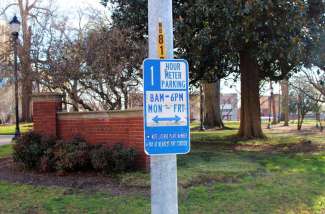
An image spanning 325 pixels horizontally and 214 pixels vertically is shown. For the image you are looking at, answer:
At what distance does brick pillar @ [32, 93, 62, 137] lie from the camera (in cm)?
1239

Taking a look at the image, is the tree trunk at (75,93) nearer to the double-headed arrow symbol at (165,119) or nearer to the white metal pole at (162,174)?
the white metal pole at (162,174)

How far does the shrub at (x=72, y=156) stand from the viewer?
10.4 metres

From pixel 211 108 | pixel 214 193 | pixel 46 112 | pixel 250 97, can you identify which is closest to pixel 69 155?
pixel 46 112

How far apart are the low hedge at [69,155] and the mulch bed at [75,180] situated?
0.69ft

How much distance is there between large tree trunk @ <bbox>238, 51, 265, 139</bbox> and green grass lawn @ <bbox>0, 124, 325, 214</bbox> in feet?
24.9

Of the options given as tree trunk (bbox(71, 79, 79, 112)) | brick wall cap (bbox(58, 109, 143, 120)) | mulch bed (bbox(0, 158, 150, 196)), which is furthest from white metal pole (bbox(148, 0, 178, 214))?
tree trunk (bbox(71, 79, 79, 112))

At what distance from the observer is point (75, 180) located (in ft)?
31.9

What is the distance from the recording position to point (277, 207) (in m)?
7.34

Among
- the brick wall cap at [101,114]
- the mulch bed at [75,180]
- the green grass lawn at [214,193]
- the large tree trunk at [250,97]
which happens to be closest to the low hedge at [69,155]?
the mulch bed at [75,180]

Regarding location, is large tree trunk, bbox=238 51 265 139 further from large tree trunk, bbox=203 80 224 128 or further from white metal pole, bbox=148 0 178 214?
white metal pole, bbox=148 0 178 214

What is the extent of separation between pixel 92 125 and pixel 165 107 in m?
8.31

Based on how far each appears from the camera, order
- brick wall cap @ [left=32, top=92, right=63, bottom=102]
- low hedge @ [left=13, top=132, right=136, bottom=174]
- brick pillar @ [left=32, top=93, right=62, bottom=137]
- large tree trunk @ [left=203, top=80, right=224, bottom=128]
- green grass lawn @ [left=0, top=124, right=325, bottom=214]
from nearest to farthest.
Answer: green grass lawn @ [left=0, top=124, right=325, bottom=214] → low hedge @ [left=13, top=132, right=136, bottom=174] → brick pillar @ [left=32, top=93, right=62, bottom=137] → brick wall cap @ [left=32, top=92, right=63, bottom=102] → large tree trunk @ [left=203, top=80, right=224, bottom=128]

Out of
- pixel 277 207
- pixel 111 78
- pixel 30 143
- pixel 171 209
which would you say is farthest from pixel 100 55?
pixel 171 209

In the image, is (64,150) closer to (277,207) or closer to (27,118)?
(277,207)
